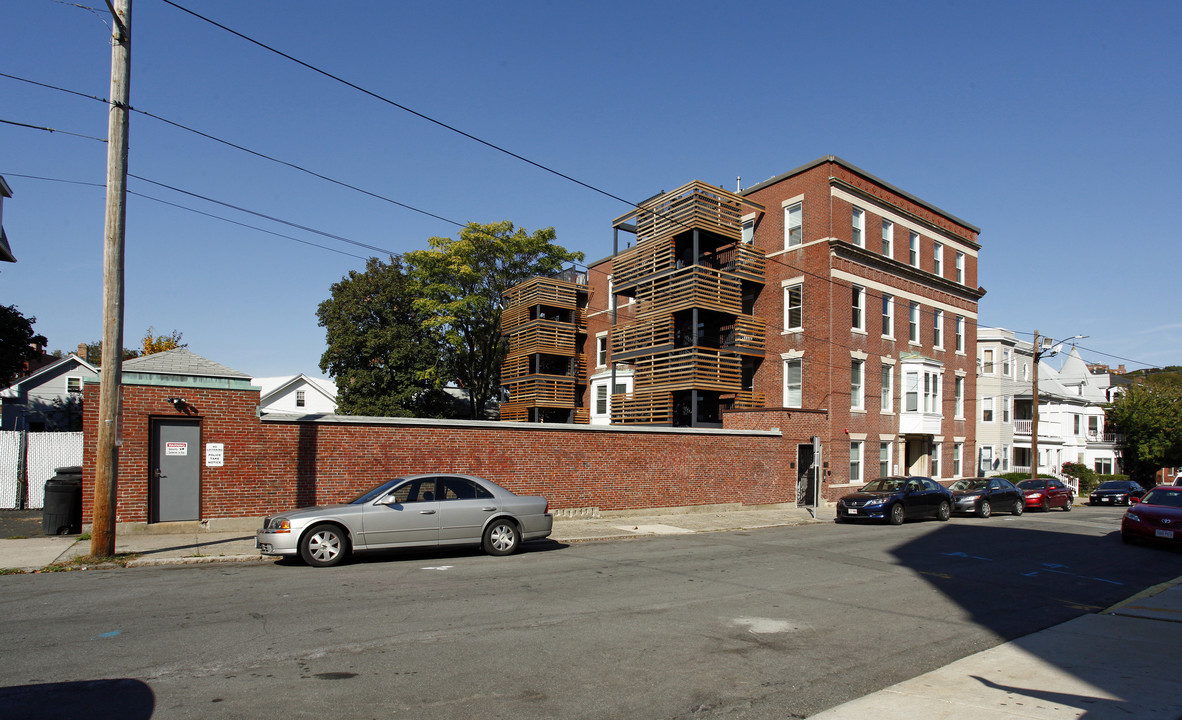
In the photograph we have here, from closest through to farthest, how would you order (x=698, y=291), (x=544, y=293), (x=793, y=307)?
(x=698, y=291), (x=793, y=307), (x=544, y=293)

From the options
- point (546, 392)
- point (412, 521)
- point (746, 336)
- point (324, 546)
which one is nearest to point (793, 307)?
point (746, 336)

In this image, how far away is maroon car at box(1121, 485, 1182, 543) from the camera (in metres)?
15.8

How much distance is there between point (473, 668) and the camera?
19.4ft

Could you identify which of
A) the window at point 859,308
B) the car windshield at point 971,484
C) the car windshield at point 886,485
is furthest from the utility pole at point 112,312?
the window at point 859,308

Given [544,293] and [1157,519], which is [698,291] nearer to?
[544,293]

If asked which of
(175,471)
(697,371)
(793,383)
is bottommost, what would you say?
(175,471)

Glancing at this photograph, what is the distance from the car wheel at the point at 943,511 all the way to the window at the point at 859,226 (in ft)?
41.8

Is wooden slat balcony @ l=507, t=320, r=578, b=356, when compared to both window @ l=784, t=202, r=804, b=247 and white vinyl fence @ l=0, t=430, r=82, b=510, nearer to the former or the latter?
window @ l=784, t=202, r=804, b=247

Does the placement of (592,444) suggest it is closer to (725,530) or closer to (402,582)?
(725,530)

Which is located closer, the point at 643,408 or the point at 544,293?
the point at 643,408

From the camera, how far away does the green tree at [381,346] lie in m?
41.3

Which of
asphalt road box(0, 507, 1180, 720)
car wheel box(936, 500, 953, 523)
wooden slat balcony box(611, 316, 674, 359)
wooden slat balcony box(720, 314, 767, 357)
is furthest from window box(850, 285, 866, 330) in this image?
asphalt road box(0, 507, 1180, 720)

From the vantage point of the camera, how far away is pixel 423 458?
55.0 ft

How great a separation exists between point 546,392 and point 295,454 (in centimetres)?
2549
